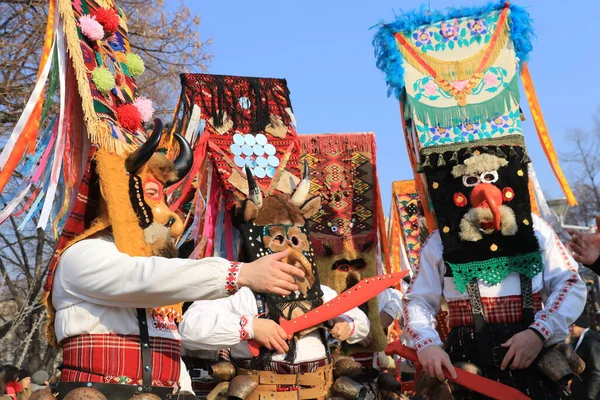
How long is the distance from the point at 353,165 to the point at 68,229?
162 inches

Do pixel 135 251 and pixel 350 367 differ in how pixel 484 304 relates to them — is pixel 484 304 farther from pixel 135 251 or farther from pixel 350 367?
pixel 135 251

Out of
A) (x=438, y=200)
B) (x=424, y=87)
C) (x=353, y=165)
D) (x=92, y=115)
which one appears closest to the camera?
(x=92, y=115)

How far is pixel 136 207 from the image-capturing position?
3551 millimetres

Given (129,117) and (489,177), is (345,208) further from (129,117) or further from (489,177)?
(129,117)

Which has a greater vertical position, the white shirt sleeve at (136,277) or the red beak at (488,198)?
the red beak at (488,198)

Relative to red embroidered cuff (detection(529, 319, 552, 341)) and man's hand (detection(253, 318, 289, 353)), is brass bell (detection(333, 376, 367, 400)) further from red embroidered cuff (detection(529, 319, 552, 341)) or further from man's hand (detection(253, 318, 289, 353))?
red embroidered cuff (detection(529, 319, 552, 341))

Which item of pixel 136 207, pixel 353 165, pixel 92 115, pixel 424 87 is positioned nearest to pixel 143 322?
pixel 136 207

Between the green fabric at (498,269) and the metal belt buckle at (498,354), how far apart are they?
0.36 m

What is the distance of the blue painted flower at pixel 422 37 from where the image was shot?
5070 mm

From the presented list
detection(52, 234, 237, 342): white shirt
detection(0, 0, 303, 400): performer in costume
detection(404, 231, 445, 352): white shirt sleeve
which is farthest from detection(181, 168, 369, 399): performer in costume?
detection(52, 234, 237, 342): white shirt

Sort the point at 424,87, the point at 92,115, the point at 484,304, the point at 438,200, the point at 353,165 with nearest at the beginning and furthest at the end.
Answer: the point at 92,115, the point at 484,304, the point at 438,200, the point at 424,87, the point at 353,165

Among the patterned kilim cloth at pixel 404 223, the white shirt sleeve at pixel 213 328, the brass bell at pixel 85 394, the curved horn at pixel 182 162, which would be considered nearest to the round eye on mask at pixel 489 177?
the white shirt sleeve at pixel 213 328

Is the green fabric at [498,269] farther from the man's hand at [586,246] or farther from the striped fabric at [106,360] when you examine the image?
the striped fabric at [106,360]

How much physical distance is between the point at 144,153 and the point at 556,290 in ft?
7.51
